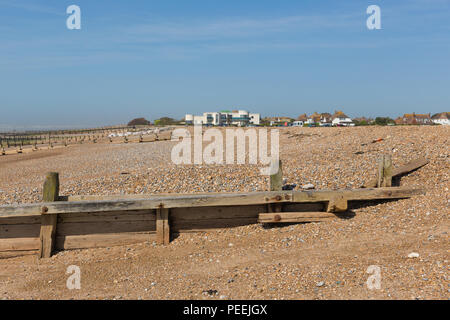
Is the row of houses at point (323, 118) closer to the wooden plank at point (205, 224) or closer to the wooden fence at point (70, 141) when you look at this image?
the wooden fence at point (70, 141)

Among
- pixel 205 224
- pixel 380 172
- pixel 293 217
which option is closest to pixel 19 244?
pixel 205 224

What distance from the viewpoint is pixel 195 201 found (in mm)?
8242

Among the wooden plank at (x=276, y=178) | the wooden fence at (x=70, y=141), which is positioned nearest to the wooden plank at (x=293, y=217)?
the wooden plank at (x=276, y=178)

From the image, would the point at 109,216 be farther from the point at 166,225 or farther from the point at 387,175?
the point at 387,175

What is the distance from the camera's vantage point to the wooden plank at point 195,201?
26.3ft

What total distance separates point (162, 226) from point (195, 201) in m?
0.99

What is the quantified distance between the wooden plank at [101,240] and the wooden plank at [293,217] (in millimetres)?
2631

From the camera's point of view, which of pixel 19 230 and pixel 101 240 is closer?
pixel 19 230

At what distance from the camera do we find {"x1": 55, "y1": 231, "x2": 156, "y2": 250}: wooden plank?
8430 mm

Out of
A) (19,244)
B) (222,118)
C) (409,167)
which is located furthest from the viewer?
(222,118)

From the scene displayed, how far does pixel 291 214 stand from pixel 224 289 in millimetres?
2705
